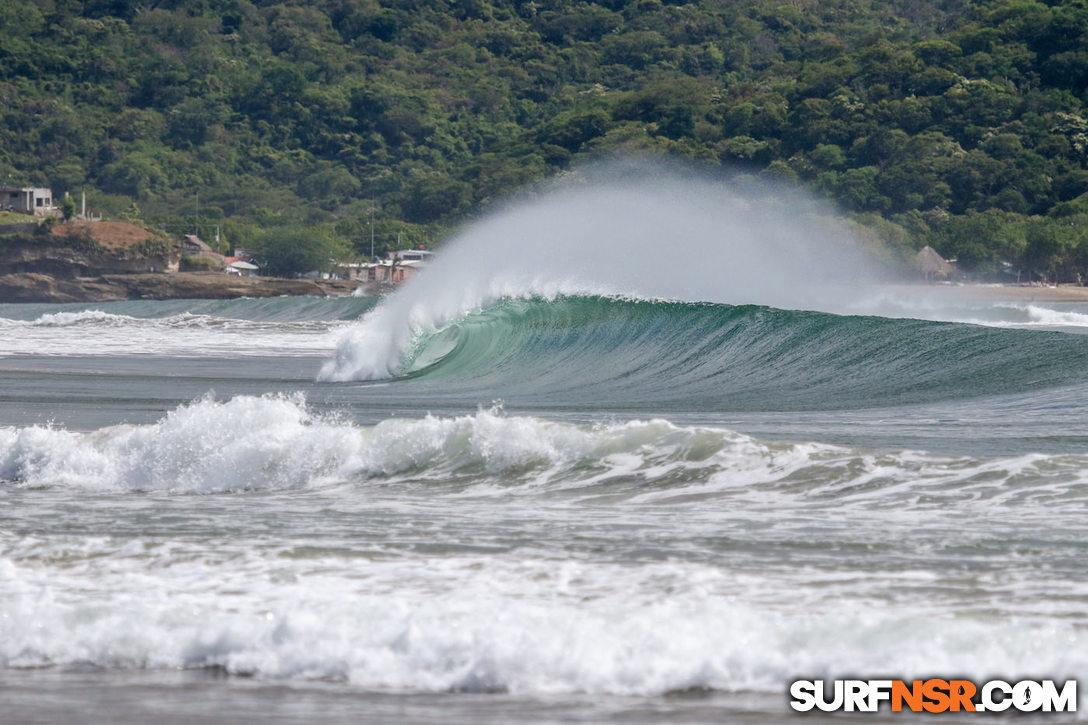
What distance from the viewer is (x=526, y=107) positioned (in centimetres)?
16225

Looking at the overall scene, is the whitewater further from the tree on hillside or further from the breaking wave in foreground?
the tree on hillside

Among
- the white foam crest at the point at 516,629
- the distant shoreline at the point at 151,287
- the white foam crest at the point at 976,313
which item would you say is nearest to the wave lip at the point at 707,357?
the white foam crest at the point at 516,629

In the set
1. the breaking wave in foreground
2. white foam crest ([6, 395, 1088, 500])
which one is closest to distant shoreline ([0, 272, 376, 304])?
white foam crest ([6, 395, 1088, 500])

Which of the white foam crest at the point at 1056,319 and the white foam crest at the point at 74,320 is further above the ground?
the white foam crest at the point at 1056,319

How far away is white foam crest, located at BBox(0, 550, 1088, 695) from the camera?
5723 millimetres

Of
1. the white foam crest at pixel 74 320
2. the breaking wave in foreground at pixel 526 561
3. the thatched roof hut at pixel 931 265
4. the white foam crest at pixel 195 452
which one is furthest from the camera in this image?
the thatched roof hut at pixel 931 265

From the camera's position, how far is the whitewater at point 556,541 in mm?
5730

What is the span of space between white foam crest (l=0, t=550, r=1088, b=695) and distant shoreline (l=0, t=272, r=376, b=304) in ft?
275

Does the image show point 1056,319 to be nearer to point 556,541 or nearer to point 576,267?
point 576,267

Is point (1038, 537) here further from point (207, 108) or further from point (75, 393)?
point (207, 108)

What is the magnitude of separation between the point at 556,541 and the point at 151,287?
3511 inches

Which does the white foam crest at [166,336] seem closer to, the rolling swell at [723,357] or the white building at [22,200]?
the rolling swell at [723,357]

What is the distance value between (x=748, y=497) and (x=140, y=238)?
9357 cm

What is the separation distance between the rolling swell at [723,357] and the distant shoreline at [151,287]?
67.6m
